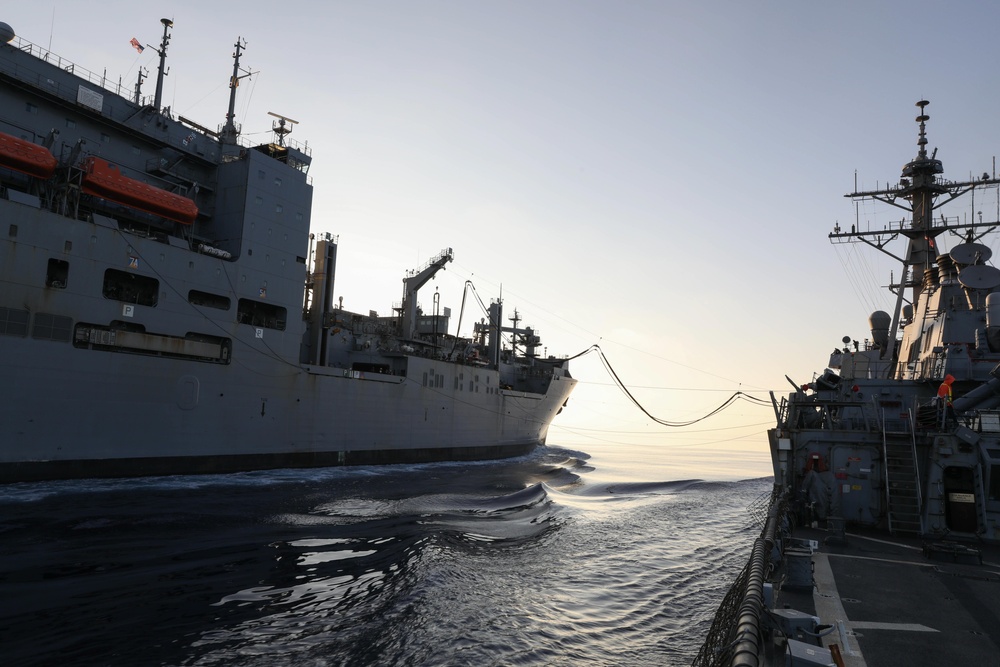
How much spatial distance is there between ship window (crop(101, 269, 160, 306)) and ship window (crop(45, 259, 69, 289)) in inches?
46.3

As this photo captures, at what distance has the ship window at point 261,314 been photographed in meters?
24.3

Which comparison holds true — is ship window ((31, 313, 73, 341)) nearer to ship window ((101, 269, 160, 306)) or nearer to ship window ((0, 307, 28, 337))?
ship window ((0, 307, 28, 337))

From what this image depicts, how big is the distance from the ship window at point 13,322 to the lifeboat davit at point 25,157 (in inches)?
186

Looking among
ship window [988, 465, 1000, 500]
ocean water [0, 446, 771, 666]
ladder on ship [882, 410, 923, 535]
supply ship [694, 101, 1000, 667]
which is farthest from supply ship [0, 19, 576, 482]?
ship window [988, 465, 1000, 500]

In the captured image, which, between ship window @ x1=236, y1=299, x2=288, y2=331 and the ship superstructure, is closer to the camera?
the ship superstructure

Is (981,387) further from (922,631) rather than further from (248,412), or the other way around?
(248,412)

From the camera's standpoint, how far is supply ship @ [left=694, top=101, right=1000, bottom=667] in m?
5.22

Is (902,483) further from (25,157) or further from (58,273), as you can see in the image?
(25,157)

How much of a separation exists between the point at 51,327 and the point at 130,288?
3219mm

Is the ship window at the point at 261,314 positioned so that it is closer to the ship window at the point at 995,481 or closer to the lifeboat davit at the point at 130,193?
the lifeboat davit at the point at 130,193

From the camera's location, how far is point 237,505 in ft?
54.4

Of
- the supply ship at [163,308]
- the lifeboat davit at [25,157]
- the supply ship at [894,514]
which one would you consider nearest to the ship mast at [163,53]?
the supply ship at [163,308]

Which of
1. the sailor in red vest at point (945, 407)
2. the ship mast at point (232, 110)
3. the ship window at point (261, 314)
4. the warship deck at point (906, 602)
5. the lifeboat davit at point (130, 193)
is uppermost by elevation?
the ship mast at point (232, 110)

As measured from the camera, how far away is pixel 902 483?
1130cm
